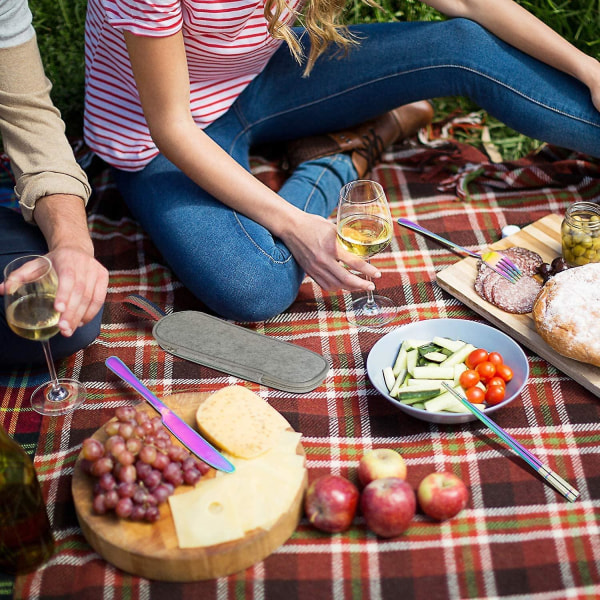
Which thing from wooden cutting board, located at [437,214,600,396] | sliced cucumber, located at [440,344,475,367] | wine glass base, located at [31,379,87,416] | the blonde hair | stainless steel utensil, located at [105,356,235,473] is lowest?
wine glass base, located at [31,379,87,416]

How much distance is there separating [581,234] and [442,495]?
0.99m

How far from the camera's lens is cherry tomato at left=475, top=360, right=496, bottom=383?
1.97 metres

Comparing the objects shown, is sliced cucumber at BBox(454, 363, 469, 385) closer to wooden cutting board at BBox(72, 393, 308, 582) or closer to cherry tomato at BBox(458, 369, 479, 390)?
cherry tomato at BBox(458, 369, 479, 390)

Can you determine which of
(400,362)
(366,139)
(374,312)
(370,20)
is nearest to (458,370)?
(400,362)

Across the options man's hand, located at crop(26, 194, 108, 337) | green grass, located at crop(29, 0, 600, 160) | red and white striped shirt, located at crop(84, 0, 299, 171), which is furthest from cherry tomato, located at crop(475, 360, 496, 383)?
green grass, located at crop(29, 0, 600, 160)

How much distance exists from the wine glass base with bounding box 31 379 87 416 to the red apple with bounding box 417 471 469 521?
0.97 meters

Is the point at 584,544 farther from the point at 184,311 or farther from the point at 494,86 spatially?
the point at 494,86

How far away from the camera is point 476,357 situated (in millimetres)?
2012

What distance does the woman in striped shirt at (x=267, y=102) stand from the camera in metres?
2.21

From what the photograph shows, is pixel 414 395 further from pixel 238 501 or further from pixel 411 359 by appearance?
pixel 238 501

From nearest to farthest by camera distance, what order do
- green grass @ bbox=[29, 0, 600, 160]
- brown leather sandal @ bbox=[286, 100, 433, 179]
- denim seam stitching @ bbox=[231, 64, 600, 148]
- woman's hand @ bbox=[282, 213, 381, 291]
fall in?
woman's hand @ bbox=[282, 213, 381, 291]
denim seam stitching @ bbox=[231, 64, 600, 148]
brown leather sandal @ bbox=[286, 100, 433, 179]
green grass @ bbox=[29, 0, 600, 160]

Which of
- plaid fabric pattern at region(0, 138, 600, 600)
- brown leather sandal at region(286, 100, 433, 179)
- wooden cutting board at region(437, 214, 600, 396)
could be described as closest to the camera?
plaid fabric pattern at region(0, 138, 600, 600)

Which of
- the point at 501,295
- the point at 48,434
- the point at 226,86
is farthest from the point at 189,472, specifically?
the point at 226,86

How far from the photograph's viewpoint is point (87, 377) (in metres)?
2.20
